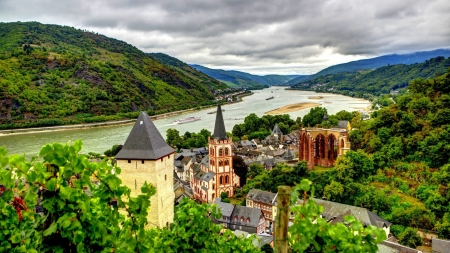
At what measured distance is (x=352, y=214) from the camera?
17172 mm

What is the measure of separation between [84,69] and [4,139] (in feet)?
116

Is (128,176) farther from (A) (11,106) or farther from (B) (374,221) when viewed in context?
(A) (11,106)

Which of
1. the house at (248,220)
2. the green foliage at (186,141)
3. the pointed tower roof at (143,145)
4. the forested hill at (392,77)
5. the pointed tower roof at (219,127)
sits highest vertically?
the forested hill at (392,77)

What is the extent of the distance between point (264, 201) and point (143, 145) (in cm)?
1379

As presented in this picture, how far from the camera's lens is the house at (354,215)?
17391 mm

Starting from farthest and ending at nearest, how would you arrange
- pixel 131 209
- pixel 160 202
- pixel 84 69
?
pixel 84 69 → pixel 160 202 → pixel 131 209

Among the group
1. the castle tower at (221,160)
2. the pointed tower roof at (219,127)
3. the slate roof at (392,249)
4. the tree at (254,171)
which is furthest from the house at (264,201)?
the slate roof at (392,249)

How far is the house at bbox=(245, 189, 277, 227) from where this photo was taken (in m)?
22.2

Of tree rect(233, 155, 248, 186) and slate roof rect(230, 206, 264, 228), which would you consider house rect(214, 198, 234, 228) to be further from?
tree rect(233, 155, 248, 186)

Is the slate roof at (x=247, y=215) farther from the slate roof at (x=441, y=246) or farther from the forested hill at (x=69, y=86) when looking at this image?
the forested hill at (x=69, y=86)

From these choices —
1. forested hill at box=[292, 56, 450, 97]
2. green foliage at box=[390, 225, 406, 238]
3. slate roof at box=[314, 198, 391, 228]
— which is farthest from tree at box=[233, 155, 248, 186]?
forested hill at box=[292, 56, 450, 97]

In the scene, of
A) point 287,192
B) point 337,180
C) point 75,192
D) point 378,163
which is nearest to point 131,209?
point 75,192

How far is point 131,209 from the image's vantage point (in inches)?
135

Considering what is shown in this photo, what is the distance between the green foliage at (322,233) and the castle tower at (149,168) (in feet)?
25.0
